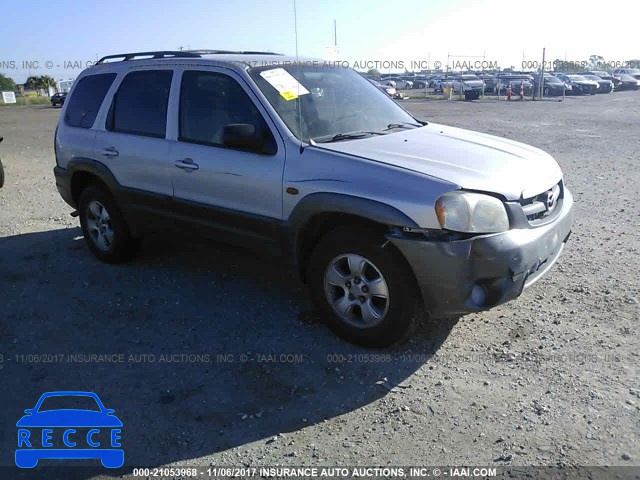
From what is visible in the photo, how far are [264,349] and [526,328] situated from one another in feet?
6.28

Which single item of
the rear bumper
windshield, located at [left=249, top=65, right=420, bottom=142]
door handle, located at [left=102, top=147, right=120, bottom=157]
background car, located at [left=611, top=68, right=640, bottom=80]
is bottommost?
the rear bumper

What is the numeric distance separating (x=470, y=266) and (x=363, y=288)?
2.53ft

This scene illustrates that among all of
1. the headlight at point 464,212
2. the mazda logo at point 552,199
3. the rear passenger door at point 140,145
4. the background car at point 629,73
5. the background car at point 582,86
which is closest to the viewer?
the headlight at point 464,212

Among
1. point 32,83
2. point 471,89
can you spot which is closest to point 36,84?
point 32,83

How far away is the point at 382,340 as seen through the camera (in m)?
3.91

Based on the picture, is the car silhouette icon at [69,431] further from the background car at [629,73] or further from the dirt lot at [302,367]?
the background car at [629,73]

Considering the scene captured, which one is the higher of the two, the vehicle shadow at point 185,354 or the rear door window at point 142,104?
the rear door window at point 142,104

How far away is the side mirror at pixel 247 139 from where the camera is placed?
162 inches

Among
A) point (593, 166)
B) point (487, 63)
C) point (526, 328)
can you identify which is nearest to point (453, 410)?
point (526, 328)

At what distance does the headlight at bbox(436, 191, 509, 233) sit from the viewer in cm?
345

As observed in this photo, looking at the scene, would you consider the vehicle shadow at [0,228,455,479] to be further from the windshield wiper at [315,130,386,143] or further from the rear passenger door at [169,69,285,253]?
the windshield wiper at [315,130,386,143]

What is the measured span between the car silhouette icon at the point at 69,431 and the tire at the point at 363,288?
1.58 meters

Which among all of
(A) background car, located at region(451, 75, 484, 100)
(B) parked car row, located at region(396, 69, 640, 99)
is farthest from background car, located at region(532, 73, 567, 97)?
(A) background car, located at region(451, 75, 484, 100)

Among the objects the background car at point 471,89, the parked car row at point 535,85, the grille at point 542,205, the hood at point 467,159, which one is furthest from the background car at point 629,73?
the grille at point 542,205
